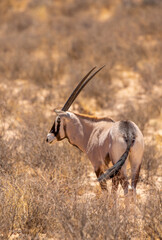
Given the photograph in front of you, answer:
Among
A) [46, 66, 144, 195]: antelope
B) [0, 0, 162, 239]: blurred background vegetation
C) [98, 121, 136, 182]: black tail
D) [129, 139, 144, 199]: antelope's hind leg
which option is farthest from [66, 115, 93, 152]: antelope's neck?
[129, 139, 144, 199]: antelope's hind leg

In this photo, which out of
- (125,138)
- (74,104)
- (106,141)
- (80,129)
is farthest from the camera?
(74,104)

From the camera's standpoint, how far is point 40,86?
9031 mm

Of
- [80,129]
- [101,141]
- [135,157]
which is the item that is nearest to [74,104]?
[80,129]

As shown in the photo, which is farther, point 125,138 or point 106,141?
point 106,141

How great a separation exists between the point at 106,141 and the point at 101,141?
0.11m

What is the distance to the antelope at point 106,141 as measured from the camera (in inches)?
140

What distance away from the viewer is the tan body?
3607 millimetres

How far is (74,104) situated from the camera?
7.52 metres

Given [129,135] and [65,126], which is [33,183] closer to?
[65,126]

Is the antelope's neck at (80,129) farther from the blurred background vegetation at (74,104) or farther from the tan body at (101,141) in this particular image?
the blurred background vegetation at (74,104)

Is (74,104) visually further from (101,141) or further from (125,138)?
(125,138)

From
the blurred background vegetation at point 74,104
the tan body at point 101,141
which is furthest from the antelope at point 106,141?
the blurred background vegetation at point 74,104

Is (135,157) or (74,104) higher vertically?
(74,104)

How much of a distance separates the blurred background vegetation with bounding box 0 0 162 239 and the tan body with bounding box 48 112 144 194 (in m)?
0.30
